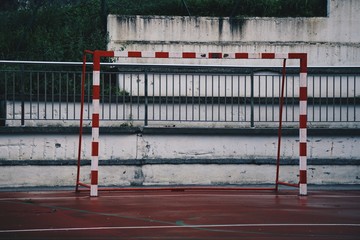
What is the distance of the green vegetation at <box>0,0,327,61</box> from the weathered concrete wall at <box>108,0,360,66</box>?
935 millimetres

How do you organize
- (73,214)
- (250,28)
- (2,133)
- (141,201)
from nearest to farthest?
(73,214)
(141,201)
(2,133)
(250,28)

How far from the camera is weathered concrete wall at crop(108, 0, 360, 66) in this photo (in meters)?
21.1

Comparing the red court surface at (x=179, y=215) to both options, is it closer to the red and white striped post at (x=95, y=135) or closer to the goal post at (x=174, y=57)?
the red and white striped post at (x=95, y=135)

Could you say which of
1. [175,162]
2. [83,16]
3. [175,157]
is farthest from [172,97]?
[83,16]

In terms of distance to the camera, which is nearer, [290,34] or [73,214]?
[73,214]

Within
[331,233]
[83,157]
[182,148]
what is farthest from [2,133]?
[331,233]

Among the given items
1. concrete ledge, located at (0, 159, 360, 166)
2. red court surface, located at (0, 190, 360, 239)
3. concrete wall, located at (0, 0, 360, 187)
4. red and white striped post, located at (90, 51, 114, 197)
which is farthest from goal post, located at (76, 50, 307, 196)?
concrete wall, located at (0, 0, 360, 187)

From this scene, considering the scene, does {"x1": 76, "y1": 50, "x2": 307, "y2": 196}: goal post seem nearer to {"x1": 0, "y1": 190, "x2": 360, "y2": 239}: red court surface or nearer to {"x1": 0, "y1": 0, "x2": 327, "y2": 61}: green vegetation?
{"x1": 0, "y1": 190, "x2": 360, "y2": 239}: red court surface

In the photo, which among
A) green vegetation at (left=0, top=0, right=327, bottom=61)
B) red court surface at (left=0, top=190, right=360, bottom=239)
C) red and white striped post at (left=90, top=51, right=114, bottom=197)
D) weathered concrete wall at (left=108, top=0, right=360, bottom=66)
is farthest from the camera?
green vegetation at (left=0, top=0, right=327, bottom=61)

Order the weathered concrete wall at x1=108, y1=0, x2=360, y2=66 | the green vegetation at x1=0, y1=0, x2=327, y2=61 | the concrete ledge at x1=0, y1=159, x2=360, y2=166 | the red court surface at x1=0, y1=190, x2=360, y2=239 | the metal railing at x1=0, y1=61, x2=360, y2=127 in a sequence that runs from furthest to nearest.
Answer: the green vegetation at x1=0, y1=0, x2=327, y2=61
the weathered concrete wall at x1=108, y1=0, x2=360, y2=66
the metal railing at x1=0, y1=61, x2=360, y2=127
the concrete ledge at x1=0, y1=159, x2=360, y2=166
the red court surface at x1=0, y1=190, x2=360, y2=239

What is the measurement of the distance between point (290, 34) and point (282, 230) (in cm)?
Answer: 1339

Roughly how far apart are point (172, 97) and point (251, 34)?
20.4 feet

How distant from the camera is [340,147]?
1588 centimetres

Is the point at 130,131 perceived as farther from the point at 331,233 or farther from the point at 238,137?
the point at 331,233
